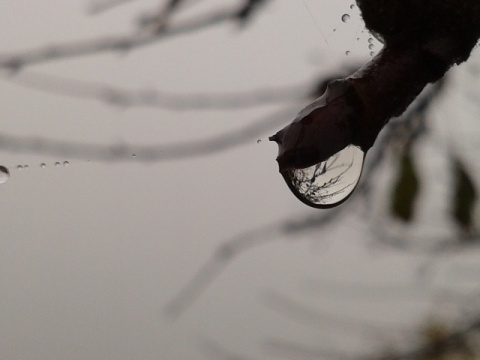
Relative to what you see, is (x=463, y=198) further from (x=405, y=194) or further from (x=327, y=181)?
(x=327, y=181)

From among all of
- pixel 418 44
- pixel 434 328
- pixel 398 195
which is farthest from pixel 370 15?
pixel 434 328

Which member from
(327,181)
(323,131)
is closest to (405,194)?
(327,181)

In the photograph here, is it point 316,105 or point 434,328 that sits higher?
point 316,105

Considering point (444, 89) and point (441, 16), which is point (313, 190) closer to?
point (441, 16)

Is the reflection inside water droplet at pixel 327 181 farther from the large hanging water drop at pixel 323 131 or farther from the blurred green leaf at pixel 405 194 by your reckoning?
the blurred green leaf at pixel 405 194

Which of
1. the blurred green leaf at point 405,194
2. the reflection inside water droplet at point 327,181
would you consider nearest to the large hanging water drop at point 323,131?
the reflection inside water droplet at point 327,181

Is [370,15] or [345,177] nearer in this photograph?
[370,15]
